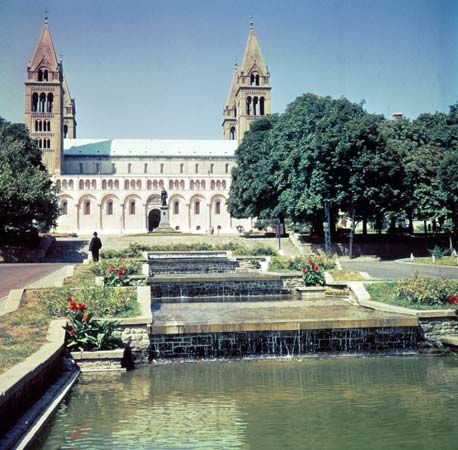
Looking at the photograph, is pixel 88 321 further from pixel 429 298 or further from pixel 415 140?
pixel 415 140

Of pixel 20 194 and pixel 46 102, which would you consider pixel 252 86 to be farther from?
pixel 20 194

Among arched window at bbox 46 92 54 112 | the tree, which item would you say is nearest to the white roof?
arched window at bbox 46 92 54 112

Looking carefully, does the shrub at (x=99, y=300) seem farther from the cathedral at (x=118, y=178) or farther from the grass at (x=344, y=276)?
the cathedral at (x=118, y=178)

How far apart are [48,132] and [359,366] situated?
275ft

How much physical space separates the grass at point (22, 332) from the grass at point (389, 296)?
27.7 ft

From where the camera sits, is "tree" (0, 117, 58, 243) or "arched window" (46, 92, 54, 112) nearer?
"tree" (0, 117, 58, 243)

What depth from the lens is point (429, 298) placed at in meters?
13.8

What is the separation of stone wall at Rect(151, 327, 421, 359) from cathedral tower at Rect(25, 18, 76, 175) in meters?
79.5

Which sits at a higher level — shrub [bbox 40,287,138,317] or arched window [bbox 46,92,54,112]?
arched window [bbox 46,92,54,112]

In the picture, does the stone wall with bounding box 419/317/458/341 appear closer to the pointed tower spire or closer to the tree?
the tree

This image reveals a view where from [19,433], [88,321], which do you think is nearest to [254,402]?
[19,433]

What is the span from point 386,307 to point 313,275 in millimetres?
5418

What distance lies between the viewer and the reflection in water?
21.8 feet

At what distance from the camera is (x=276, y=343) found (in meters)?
11.6
